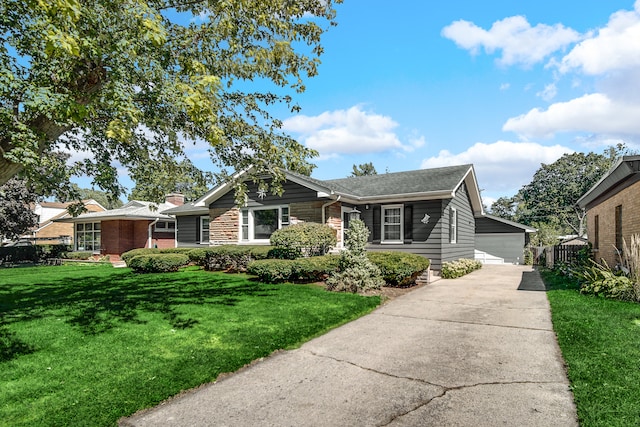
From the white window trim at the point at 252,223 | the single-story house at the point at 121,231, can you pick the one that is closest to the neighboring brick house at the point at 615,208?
the white window trim at the point at 252,223

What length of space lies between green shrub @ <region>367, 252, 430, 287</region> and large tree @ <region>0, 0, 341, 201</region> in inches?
201

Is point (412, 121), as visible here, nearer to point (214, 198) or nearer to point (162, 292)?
point (214, 198)

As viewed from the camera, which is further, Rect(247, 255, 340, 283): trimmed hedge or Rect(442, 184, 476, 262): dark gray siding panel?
Rect(442, 184, 476, 262): dark gray siding panel

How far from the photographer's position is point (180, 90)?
4871 mm

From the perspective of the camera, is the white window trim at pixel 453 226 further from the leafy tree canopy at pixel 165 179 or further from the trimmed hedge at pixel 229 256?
the leafy tree canopy at pixel 165 179

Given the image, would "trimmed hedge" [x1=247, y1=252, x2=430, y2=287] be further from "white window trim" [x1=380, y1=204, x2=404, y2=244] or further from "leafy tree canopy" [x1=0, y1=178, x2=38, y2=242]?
"leafy tree canopy" [x1=0, y1=178, x2=38, y2=242]

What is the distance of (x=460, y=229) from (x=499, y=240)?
28.3ft

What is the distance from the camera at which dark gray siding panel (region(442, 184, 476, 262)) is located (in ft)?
47.9

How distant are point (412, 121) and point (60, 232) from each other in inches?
1676

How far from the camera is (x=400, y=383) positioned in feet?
13.7

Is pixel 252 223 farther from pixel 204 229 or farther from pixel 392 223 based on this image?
pixel 392 223

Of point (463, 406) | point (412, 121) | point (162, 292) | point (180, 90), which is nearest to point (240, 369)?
point (463, 406)

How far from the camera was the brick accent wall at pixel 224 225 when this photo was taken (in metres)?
17.0

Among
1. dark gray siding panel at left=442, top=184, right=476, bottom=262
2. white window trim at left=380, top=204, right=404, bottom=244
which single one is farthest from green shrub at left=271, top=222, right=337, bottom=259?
dark gray siding panel at left=442, top=184, right=476, bottom=262
